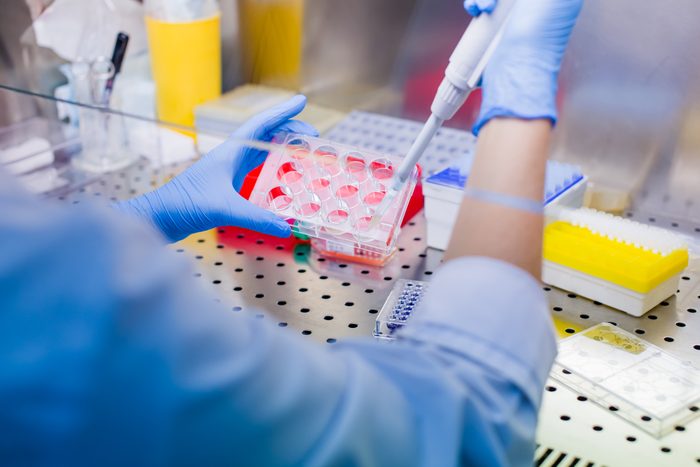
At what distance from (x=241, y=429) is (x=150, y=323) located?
95 mm

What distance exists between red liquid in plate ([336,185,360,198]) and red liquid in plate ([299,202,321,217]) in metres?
0.04

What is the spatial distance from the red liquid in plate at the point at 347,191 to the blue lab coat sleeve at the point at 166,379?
0.59 meters

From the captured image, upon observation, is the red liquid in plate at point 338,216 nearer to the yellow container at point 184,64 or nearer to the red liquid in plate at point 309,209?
the red liquid in plate at point 309,209

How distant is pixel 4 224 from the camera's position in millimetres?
459

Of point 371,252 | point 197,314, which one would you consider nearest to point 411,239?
point 371,252

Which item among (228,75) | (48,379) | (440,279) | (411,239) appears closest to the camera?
(48,379)

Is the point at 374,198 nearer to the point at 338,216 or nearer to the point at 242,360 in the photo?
the point at 338,216

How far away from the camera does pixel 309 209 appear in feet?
3.98

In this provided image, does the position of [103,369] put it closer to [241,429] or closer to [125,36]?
[241,429]

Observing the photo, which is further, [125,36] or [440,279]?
[125,36]

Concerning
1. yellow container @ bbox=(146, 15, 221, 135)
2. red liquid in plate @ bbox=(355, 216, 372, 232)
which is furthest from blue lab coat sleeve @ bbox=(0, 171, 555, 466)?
yellow container @ bbox=(146, 15, 221, 135)

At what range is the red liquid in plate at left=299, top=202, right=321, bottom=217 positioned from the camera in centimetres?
121

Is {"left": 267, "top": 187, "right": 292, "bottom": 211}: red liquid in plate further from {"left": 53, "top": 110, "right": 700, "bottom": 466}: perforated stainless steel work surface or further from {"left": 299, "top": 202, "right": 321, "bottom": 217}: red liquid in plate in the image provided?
{"left": 53, "top": 110, "right": 700, "bottom": 466}: perforated stainless steel work surface

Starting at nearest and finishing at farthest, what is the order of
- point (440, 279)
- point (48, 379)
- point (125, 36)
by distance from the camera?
point (48, 379)
point (440, 279)
point (125, 36)
